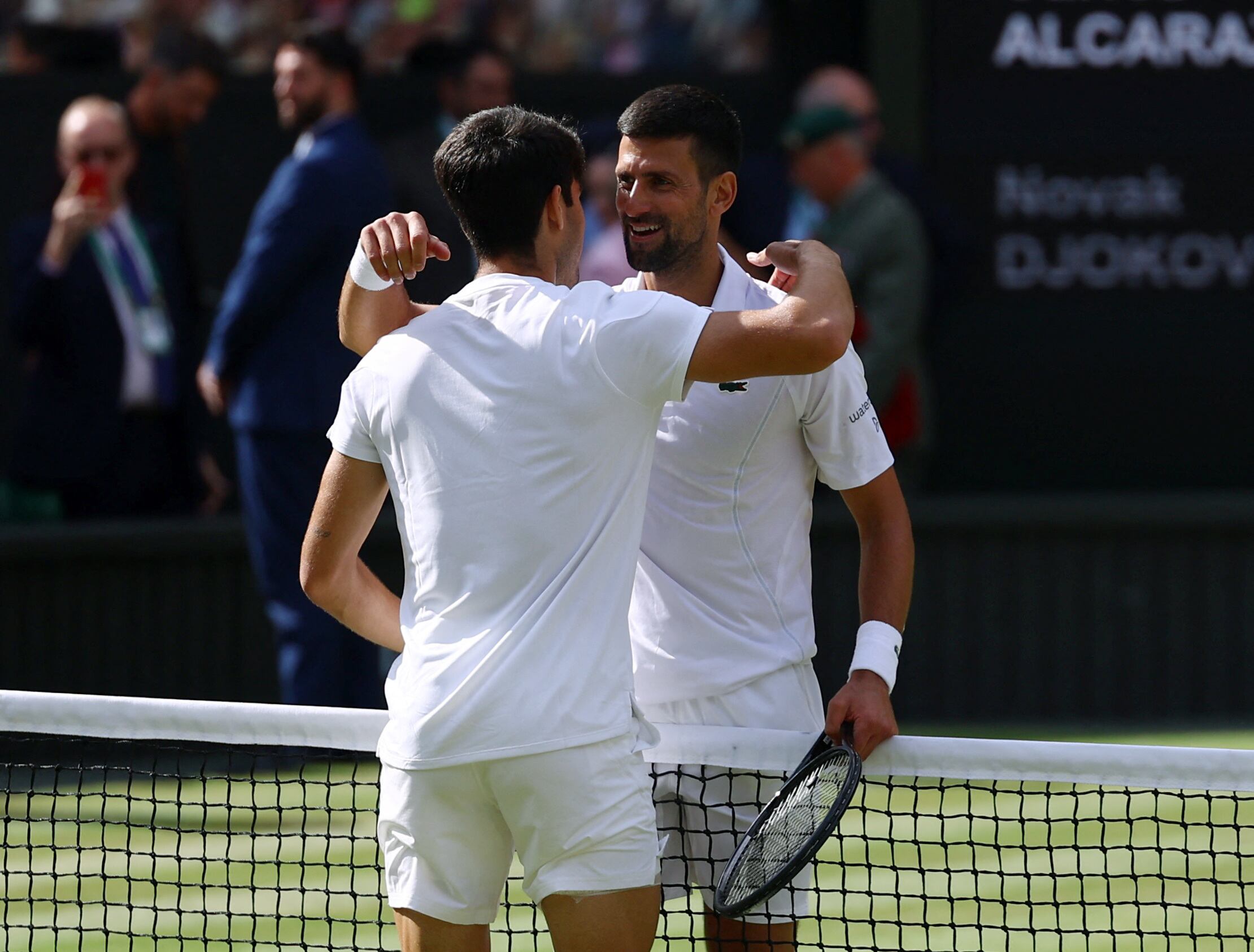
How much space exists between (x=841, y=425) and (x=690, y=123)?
58 centimetres

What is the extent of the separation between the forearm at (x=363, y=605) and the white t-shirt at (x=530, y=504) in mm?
320

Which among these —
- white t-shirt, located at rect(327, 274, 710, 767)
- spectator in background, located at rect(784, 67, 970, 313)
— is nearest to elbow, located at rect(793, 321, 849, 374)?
white t-shirt, located at rect(327, 274, 710, 767)

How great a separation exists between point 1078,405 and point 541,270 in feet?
17.5

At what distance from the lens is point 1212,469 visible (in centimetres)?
793

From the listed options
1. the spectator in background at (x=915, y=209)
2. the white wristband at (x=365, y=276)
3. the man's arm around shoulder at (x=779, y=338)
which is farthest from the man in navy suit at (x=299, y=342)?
the man's arm around shoulder at (x=779, y=338)

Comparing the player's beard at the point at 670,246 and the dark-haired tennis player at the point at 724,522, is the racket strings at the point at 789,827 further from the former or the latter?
the player's beard at the point at 670,246

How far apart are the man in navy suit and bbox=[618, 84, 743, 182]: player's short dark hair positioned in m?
3.34

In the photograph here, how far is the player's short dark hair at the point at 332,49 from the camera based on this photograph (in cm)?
654

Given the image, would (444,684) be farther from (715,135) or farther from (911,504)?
(911,504)

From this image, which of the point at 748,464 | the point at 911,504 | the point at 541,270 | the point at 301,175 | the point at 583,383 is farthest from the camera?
the point at 911,504

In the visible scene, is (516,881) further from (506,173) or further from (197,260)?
(197,260)

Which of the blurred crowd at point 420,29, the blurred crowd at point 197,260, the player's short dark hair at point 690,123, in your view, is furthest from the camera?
the blurred crowd at point 420,29

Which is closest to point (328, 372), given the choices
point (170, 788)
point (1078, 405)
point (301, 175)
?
point (301, 175)

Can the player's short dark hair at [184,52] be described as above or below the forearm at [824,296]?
above
